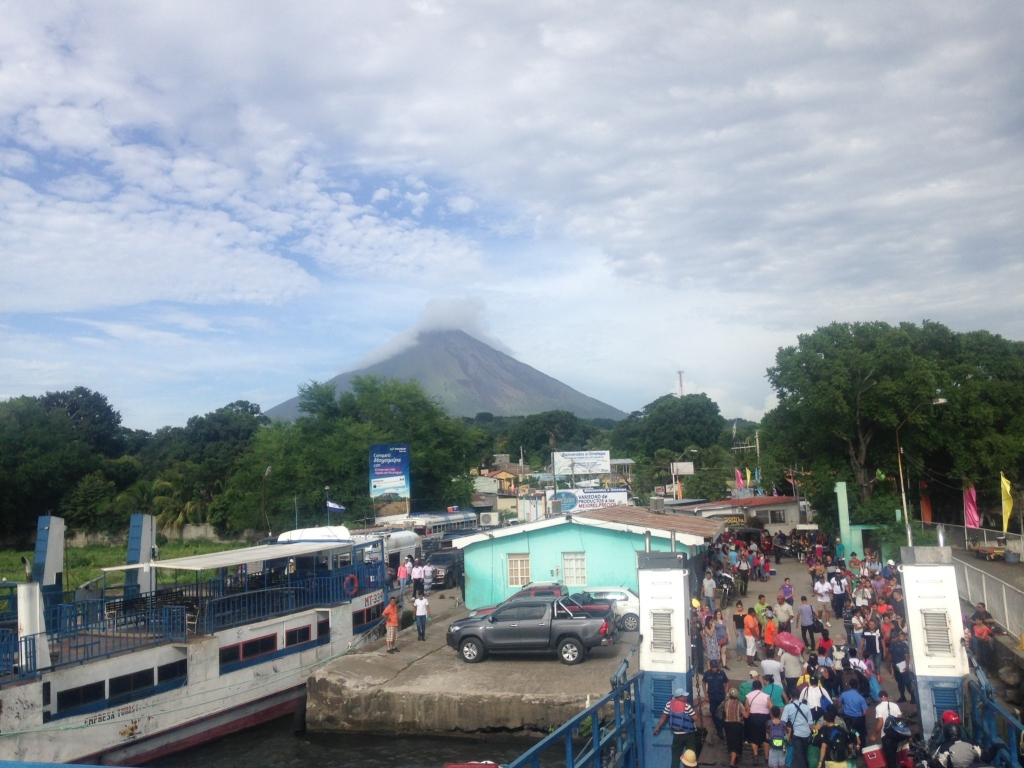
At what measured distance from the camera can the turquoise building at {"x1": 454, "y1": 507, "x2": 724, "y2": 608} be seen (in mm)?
22906

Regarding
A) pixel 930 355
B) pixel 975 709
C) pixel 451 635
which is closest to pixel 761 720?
pixel 975 709

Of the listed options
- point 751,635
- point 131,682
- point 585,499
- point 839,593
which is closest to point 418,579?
point 131,682

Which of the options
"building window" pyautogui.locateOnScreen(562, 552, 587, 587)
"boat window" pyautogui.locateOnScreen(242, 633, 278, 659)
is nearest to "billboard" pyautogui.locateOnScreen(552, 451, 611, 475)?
"building window" pyautogui.locateOnScreen(562, 552, 587, 587)

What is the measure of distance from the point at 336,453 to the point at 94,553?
16.7 meters

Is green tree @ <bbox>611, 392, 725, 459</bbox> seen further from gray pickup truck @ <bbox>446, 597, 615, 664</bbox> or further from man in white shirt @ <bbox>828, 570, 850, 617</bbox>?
gray pickup truck @ <bbox>446, 597, 615, 664</bbox>

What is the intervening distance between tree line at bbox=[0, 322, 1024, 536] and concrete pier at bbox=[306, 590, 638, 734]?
788 inches

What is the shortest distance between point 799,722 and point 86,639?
43.7 ft

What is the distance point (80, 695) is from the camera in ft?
46.7

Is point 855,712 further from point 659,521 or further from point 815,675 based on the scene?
point 659,521

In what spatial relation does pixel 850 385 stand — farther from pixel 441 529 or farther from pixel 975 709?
pixel 975 709

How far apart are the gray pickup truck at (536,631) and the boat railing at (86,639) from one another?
19.6 feet

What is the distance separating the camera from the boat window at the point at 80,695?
1393 cm

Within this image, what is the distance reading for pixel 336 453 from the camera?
5447cm

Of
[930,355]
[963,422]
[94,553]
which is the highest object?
[930,355]
